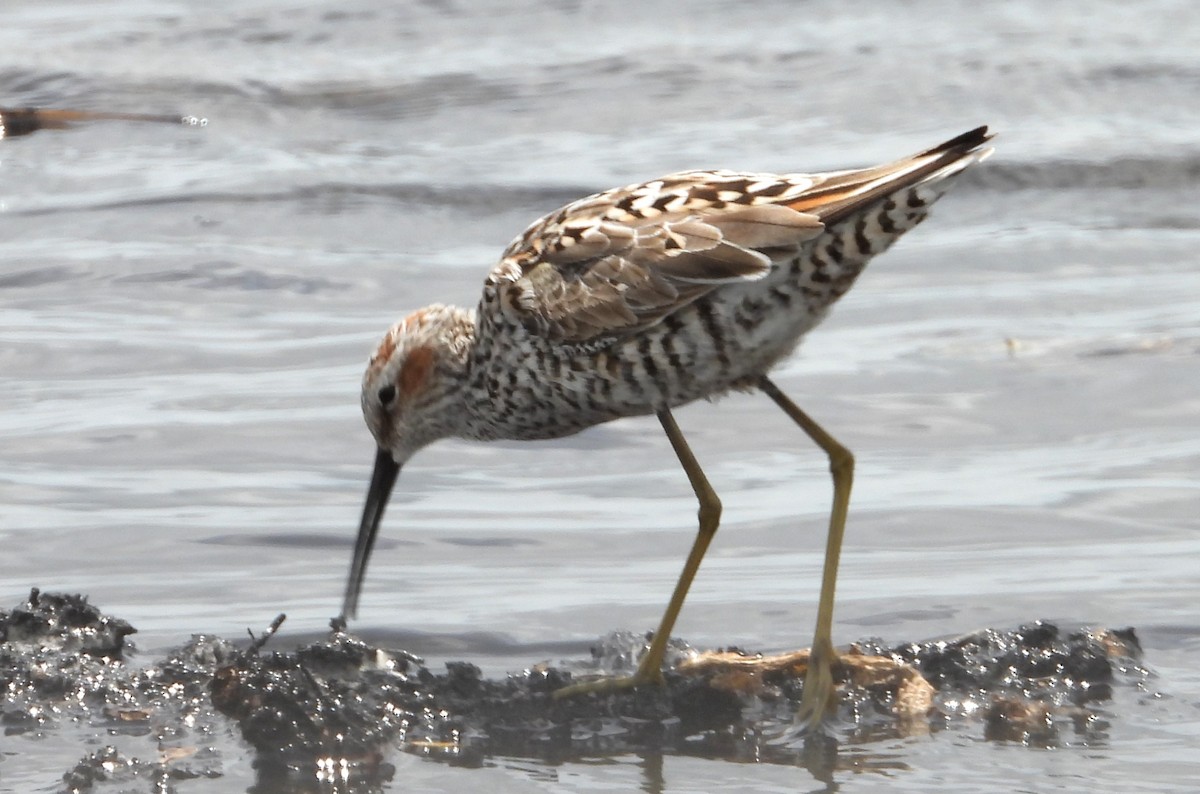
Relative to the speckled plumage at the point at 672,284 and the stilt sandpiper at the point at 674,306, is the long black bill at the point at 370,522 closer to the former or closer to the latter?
the stilt sandpiper at the point at 674,306

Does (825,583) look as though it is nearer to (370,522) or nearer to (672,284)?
(672,284)

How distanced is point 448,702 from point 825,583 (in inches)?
45.6

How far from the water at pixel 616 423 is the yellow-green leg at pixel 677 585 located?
1.04 feet

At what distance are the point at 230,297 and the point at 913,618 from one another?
4.79 meters

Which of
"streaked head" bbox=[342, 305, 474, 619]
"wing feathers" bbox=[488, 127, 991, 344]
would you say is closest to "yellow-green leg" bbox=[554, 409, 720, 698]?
"wing feathers" bbox=[488, 127, 991, 344]

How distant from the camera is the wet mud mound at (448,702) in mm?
5152

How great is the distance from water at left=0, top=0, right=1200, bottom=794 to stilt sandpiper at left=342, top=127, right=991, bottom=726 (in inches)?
20.5

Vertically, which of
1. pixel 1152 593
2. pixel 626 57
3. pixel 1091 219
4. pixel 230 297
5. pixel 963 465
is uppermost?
pixel 626 57

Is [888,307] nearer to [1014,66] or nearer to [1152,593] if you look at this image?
[1152,593]

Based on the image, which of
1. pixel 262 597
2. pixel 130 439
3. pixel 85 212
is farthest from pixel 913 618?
pixel 85 212

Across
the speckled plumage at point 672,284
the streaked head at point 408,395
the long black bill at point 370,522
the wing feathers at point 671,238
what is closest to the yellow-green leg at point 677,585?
the speckled plumage at point 672,284

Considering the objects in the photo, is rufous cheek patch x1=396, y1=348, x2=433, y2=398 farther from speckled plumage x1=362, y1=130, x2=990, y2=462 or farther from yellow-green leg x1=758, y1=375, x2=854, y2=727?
yellow-green leg x1=758, y1=375, x2=854, y2=727

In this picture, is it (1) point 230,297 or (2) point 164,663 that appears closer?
Result: (2) point 164,663

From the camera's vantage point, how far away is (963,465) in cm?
764
